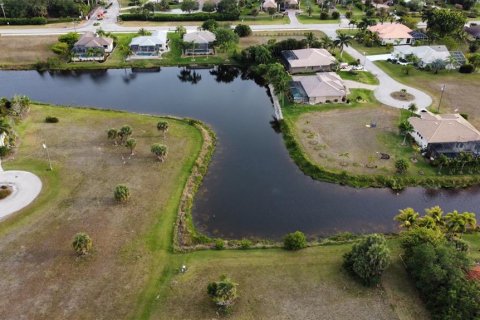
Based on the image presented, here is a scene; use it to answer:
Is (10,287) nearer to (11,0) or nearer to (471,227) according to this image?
(471,227)

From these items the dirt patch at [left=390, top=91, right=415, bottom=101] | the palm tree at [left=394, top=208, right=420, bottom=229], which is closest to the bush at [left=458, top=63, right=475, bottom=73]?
the dirt patch at [left=390, top=91, right=415, bottom=101]

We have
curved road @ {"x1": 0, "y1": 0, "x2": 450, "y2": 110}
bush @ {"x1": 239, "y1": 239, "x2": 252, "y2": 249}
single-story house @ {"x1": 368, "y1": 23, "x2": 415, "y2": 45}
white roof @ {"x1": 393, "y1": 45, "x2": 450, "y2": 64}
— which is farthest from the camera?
single-story house @ {"x1": 368, "y1": 23, "x2": 415, "y2": 45}

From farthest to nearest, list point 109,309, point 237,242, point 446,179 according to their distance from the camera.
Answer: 1. point 446,179
2. point 237,242
3. point 109,309

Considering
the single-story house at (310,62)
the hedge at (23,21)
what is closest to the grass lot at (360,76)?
the single-story house at (310,62)

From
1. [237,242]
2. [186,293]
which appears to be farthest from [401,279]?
[186,293]

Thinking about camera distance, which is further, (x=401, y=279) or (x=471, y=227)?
(x=471, y=227)

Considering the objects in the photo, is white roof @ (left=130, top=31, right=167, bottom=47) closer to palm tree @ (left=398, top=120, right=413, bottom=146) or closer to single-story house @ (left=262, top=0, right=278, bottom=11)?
single-story house @ (left=262, top=0, right=278, bottom=11)
